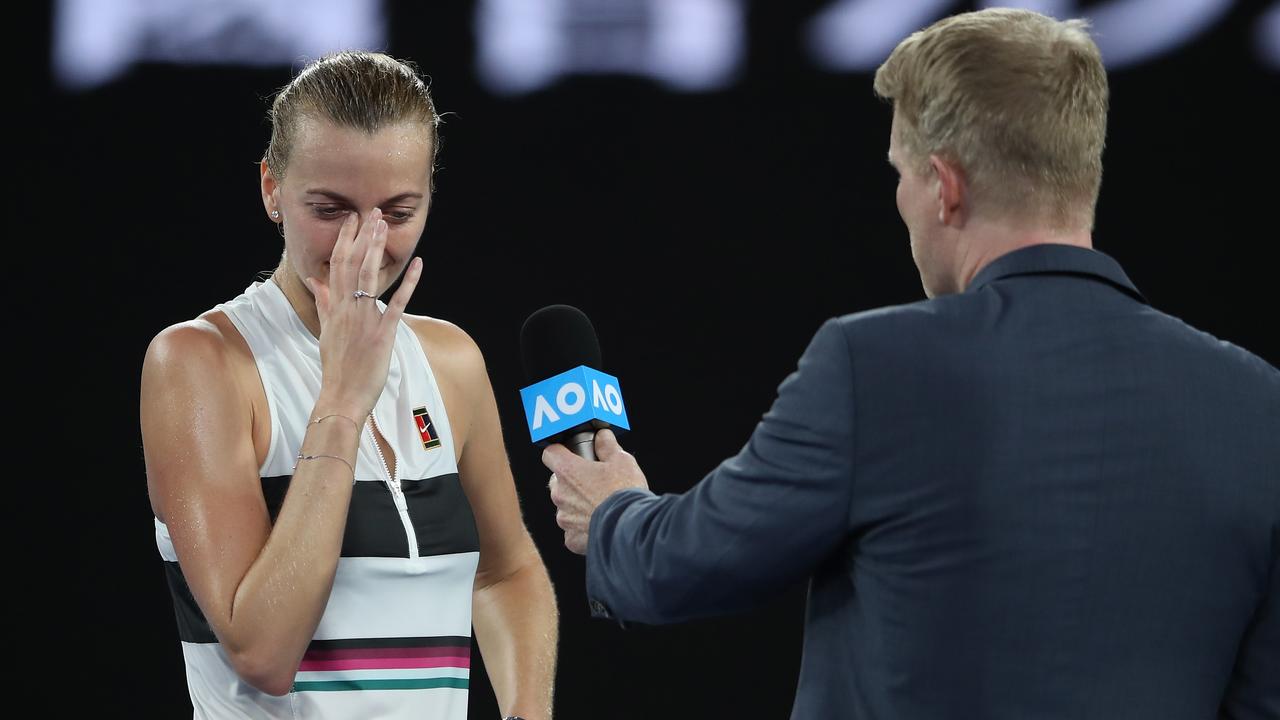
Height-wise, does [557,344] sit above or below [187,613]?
above

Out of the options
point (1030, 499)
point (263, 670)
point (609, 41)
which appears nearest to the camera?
point (1030, 499)

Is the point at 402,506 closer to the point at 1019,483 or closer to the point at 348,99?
the point at 348,99

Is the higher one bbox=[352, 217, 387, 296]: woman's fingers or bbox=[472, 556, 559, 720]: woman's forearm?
bbox=[352, 217, 387, 296]: woman's fingers

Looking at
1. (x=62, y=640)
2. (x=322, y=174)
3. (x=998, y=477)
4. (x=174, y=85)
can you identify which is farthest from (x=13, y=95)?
(x=998, y=477)

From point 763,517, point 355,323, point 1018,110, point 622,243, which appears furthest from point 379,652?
point 622,243

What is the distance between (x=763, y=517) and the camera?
109cm

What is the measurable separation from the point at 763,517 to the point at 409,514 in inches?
23.8

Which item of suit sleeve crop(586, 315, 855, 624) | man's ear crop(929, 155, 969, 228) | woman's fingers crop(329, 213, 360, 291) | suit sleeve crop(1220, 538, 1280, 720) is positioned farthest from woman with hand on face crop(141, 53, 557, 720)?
suit sleeve crop(1220, 538, 1280, 720)

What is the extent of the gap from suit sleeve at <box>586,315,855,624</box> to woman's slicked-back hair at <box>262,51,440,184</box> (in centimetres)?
65

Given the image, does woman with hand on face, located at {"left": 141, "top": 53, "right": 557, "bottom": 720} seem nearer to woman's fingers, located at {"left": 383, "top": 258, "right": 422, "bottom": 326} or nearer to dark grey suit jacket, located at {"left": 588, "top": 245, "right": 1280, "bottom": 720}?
woman's fingers, located at {"left": 383, "top": 258, "right": 422, "bottom": 326}

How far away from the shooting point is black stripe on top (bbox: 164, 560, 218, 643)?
1.48 meters

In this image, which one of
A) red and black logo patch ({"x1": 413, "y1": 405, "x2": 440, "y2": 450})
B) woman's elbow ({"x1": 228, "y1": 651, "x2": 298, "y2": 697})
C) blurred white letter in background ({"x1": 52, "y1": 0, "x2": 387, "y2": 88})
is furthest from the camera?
blurred white letter in background ({"x1": 52, "y1": 0, "x2": 387, "y2": 88})

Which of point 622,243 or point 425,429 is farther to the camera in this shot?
point 622,243

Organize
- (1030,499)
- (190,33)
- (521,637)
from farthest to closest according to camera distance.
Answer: (190,33) → (521,637) → (1030,499)
